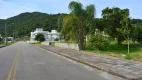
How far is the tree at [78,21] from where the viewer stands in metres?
43.3

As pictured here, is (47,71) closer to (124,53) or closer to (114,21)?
(124,53)

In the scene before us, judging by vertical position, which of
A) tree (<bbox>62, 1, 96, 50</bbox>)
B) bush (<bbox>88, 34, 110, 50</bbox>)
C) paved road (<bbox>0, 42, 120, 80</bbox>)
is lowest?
paved road (<bbox>0, 42, 120, 80</bbox>)

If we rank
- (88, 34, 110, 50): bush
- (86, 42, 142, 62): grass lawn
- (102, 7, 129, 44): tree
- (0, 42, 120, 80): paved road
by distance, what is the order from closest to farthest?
1. (0, 42, 120, 80): paved road
2. (86, 42, 142, 62): grass lawn
3. (88, 34, 110, 50): bush
4. (102, 7, 129, 44): tree

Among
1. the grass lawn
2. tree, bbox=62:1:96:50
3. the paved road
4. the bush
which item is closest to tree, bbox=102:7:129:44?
the grass lawn

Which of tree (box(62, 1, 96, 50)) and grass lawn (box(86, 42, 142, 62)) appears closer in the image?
grass lawn (box(86, 42, 142, 62))

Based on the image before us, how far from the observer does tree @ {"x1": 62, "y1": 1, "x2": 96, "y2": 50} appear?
43.3 meters

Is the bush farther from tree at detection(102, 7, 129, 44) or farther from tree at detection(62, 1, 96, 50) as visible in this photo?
tree at detection(102, 7, 129, 44)

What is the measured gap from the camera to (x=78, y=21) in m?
43.6

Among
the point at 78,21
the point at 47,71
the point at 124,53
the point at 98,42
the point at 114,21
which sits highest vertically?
the point at 114,21

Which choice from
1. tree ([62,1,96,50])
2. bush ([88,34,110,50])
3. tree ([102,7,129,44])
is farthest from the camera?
tree ([102,7,129,44])

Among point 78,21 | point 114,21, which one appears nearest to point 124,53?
point 78,21

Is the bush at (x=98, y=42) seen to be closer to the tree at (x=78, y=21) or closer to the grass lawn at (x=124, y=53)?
the grass lawn at (x=124, y=53)

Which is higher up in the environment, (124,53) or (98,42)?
(98,42)

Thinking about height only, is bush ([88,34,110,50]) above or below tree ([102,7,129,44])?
below
